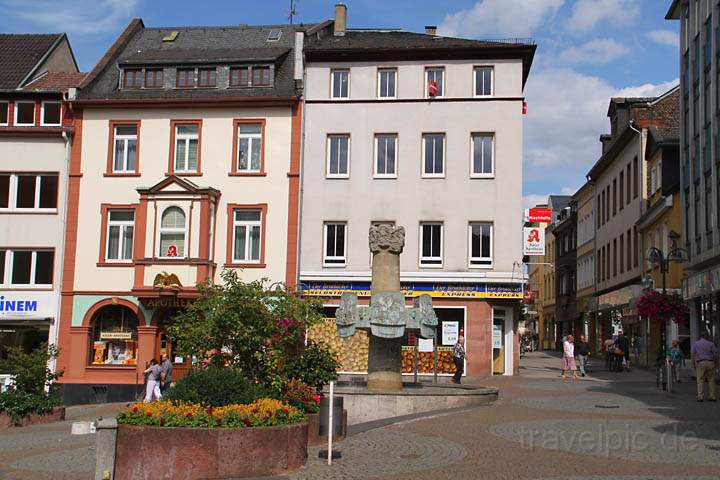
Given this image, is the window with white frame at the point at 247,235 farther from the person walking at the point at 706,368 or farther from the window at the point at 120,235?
the person walking at the point at 706,368

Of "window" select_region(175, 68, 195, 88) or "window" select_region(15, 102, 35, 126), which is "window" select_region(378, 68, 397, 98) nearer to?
"window" select_region(175, 68, 195, 88)

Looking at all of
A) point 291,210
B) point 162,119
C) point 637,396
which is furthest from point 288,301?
point 162,119

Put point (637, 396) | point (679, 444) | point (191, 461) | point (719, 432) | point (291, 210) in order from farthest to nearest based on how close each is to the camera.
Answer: point (291, 210), point (637, 396), point (719, 432), point (679, 444), point (191, 461)

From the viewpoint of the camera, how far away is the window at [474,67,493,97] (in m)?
35.8

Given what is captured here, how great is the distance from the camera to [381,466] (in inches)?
502

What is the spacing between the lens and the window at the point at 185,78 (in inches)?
1475

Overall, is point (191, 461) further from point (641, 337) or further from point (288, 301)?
point (641, 337)

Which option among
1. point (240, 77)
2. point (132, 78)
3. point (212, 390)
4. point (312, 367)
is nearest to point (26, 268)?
point (132, 78)

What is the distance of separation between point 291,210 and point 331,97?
4.97 metres

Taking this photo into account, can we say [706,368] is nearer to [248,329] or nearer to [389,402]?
[389,402]

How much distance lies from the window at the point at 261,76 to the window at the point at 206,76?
1.67 metres

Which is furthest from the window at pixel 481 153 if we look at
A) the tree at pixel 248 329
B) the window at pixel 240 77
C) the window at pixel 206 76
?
the tree at pixel 248 329

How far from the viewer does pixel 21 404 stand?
2256 cm

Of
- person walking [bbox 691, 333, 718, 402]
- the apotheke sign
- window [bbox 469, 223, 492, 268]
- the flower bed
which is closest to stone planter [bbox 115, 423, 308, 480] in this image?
the flower bed
